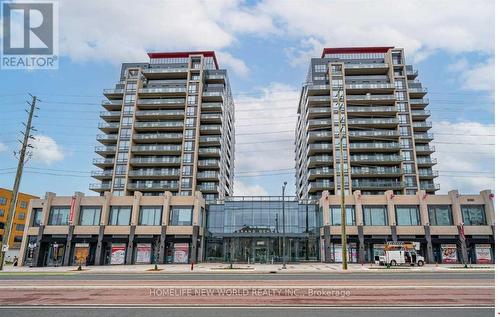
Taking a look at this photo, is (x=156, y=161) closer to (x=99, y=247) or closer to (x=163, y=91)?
(x=163, y=91)

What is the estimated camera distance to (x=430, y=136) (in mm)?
77438

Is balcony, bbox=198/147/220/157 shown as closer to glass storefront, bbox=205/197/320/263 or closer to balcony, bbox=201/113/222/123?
balcony, bbox=201/113/222/123

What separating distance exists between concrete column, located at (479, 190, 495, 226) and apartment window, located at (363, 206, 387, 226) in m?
13.6

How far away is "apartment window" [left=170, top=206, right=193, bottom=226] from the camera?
5188cm

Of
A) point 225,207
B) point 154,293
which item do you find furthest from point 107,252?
point 154,293

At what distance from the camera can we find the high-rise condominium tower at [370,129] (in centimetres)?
7325

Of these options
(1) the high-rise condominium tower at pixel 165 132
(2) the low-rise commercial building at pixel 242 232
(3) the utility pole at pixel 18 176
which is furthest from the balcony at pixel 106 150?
(3) the utility pole at pixel 18 176

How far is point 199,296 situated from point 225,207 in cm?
4383

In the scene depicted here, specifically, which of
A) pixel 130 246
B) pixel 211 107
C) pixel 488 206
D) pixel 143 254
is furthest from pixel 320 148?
pixel 130 246

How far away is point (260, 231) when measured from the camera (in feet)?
176

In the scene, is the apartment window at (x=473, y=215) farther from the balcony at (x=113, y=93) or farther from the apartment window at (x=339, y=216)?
the balcony at (x=113, y=93)

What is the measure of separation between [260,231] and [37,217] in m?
34.0

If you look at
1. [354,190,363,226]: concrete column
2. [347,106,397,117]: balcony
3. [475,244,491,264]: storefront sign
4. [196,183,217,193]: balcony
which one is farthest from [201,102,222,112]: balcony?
[475,244,491,264]: storefront sign

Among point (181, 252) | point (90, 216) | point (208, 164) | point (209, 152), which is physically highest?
→ point (209, 152)
